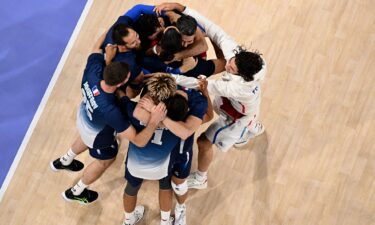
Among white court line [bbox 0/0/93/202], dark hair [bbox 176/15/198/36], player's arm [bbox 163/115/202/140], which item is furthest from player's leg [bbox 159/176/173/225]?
white court line [bbox 0/0/93/202]

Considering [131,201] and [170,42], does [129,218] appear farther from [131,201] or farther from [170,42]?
[170,42]

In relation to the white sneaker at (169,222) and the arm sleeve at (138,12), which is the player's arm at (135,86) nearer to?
the arm sleeve at (138,12)

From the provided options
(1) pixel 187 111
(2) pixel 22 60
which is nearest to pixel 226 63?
(1) pixel 187 111

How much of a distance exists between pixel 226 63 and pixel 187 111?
2.20 feet

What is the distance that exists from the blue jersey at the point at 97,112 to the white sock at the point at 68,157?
2.37 feet

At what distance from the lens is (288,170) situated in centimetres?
546

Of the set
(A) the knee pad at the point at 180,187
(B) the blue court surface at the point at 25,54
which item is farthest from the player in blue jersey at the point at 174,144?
(B) the blue court surface at the point at 25,54

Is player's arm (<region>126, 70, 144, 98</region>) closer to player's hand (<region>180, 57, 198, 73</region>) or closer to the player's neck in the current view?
the player's neck

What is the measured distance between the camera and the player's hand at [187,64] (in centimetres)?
435

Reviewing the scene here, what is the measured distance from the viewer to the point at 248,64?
4051 millimetres

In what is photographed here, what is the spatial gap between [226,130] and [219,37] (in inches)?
35.0

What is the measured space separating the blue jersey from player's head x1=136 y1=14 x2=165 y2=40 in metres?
0.42

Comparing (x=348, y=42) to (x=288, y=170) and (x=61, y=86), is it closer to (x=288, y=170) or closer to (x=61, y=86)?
(x=288, y=170)

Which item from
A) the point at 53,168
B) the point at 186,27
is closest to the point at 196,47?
the point at 186,27
